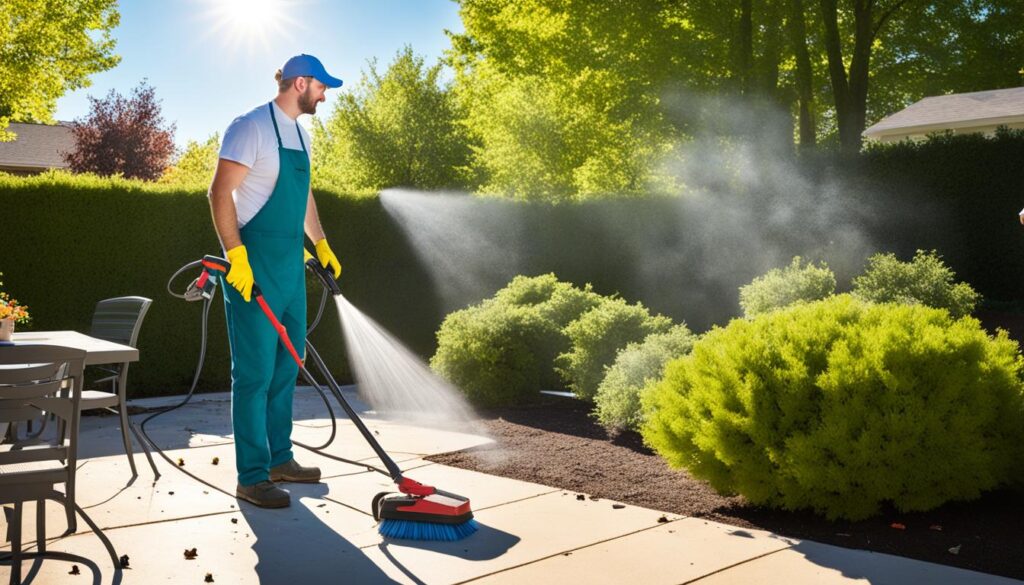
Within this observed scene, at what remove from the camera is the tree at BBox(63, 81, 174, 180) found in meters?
28.1

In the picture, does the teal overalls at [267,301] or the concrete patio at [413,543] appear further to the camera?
the teal overalls at [267,301]

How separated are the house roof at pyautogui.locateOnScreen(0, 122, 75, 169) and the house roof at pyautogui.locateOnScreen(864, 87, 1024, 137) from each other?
24024 millimetres

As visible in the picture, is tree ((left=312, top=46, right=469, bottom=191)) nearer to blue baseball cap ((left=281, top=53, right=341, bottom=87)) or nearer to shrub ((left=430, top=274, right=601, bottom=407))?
shrub ((left=430, top=274, right=601, bottom=407))

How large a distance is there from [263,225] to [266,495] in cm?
Answer: 134

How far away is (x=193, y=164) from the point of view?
36.3 m

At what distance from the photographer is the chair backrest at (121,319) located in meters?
5.69

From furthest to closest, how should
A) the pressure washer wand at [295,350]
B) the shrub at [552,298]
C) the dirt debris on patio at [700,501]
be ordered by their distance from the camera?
the shrub at [552,298]
the pressure washer wand at [295,350]
the dirt debris on patio at [700,501]

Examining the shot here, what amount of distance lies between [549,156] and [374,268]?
1382cm

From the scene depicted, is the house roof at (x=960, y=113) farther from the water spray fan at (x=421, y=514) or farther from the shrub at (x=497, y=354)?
the water spray fan at (x=421, y=514)

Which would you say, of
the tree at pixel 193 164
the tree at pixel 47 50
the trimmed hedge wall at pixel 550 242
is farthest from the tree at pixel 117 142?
the trimmed hedge wall at pixel 550 242

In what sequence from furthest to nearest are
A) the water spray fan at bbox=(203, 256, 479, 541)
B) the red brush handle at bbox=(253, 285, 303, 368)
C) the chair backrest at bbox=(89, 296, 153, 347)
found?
the chair backrest at bbox=(89, 296, 153, 347) → the red brush handle at bbox=(253, 285, 303, 368) → the water spray fan at bbox=(203, 256, 479, 541)

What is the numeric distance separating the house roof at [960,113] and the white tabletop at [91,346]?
59.1 feet

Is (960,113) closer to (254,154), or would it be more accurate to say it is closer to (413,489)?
(254,154)

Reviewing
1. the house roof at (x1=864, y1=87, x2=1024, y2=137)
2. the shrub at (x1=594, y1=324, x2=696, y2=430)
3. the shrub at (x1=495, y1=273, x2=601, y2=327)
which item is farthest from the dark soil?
the house roof at (x1=864, y1=87, x2=1024, y2=137)
